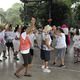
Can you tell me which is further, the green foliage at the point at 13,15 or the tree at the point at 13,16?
the green foliage at the point at 13,15

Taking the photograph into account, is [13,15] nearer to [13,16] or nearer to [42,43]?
[13,16]

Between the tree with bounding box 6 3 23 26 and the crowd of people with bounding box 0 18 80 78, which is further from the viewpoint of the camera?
the tree with bounding box 6 3 23 26

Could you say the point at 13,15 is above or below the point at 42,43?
above

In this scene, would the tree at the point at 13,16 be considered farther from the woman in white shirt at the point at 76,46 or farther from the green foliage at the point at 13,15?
the woman in white shirt at the point at 76,46

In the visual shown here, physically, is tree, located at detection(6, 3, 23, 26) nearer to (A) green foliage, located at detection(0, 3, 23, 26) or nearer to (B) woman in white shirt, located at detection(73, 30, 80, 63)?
(A) green foliage, located at detection(0, 3, 23, 26)

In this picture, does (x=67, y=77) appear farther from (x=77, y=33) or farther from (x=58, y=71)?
(x=77, y=33)

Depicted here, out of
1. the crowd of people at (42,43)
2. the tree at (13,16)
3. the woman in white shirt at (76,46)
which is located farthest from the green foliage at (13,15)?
the woman in white shirt at (76,46)

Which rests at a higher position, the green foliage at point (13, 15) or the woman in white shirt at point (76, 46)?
the green foliage at point (13, 15)

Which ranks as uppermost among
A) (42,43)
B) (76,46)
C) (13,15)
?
(13,15)

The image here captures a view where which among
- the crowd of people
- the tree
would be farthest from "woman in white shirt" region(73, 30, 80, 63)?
the tree

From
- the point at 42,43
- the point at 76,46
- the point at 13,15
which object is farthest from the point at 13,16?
the point at 42,43

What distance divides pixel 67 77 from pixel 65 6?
15.3 meters

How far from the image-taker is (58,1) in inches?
732

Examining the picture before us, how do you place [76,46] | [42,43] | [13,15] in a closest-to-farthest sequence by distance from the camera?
[42,43]
[76,46]
[13,15]
